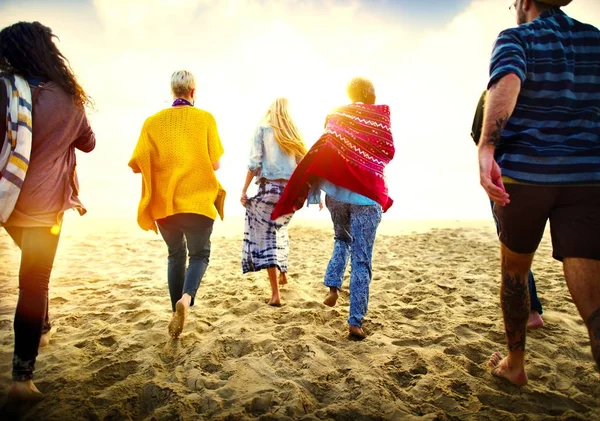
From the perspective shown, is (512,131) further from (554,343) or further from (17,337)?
(17,337)

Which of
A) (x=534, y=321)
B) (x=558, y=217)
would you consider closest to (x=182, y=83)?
(x=558, y=217)

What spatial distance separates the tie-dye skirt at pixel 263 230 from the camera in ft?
12.4

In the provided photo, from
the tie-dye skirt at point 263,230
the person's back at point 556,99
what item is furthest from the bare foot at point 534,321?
the tie-dye skirt at point 263,230

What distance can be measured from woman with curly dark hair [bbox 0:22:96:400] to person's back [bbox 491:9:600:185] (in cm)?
237

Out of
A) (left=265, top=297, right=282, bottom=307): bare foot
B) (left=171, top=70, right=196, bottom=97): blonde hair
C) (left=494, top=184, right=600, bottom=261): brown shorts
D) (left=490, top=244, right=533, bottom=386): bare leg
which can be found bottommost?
(left=265, top=297, right=282, bottom=307): bare foot

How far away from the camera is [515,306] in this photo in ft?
6.68

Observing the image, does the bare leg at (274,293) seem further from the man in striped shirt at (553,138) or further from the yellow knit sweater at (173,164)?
the man in striped shirt at (553,138)

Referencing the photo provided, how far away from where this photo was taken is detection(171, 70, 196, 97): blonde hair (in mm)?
2928

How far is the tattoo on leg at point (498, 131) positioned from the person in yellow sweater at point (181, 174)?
6.72ft

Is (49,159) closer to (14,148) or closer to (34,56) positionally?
(14,148)

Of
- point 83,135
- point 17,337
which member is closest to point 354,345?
point 17,337

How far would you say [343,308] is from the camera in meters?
3.56

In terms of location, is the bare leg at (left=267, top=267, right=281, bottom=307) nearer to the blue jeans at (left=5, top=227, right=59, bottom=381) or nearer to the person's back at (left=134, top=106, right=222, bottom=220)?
the person's back at (left=134, top=106, right=222, bottom=220)

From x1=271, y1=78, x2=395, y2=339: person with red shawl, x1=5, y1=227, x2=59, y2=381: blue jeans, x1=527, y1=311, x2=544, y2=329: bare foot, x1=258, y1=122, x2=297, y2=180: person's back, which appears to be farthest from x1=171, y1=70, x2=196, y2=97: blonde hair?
x1=527, y1=311, x2=544, y2=329: bare foot
